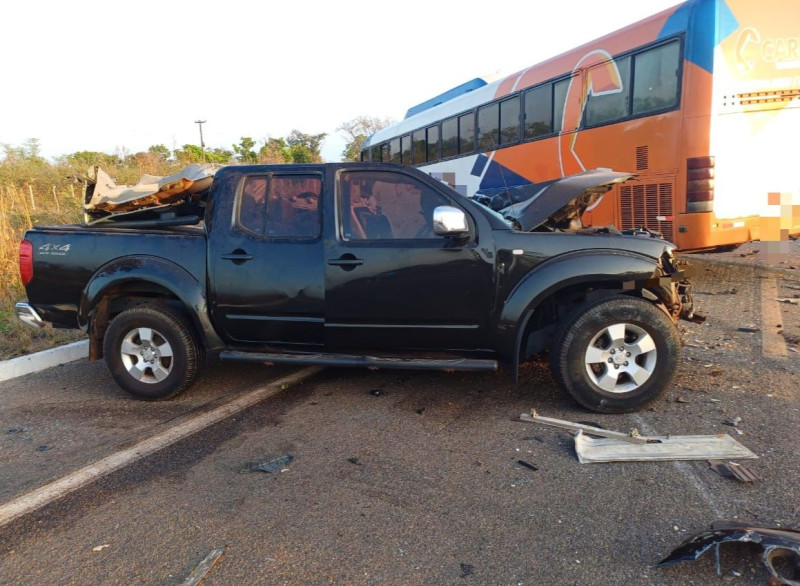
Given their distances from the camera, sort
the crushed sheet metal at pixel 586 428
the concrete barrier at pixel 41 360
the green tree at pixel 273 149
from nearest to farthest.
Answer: the crushed sheet metal at pixel 586 428, the concrete barrier at pixel 41 360, the green tree at pixel 273 149

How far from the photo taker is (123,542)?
2576mm

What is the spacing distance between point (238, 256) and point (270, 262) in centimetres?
26

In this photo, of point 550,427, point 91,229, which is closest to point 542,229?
point 550,427

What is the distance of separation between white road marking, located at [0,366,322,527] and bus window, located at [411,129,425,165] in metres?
10.5

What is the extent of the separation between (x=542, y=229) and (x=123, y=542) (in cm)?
334

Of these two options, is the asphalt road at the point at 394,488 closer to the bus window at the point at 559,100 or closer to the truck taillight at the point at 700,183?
the truck taillight at the point at 700,183

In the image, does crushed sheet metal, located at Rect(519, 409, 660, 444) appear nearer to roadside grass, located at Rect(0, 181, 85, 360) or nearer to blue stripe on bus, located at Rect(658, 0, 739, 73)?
roadside grass, located at Rect(0, 181, 85, 360)

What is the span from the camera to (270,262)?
13.8 feet

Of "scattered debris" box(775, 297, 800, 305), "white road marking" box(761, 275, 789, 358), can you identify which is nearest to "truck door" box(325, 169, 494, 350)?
"white road marking" box(761, 275, 789, 358)

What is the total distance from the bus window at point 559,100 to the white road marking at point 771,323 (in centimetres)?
404

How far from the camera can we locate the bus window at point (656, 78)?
7.25 metres

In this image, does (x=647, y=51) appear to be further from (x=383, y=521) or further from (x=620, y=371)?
(x=383, y=521)

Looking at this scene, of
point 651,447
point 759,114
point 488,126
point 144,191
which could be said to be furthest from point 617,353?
point 488,126

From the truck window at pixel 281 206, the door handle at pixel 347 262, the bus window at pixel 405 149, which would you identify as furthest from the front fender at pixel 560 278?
the bus window at pixel 405 149
